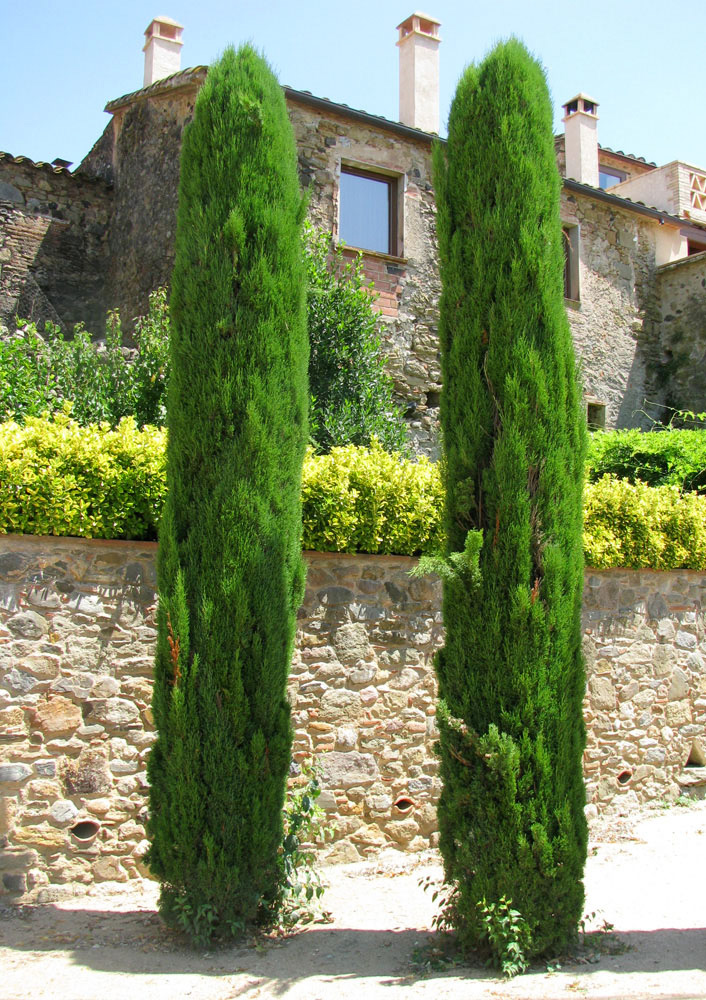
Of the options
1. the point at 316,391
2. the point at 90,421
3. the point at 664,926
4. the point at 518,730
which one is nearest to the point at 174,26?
the point at 316,391

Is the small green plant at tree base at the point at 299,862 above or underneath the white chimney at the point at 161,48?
underneath

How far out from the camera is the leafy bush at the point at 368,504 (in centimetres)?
591

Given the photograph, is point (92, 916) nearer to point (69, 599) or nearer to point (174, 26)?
point (69, 599)

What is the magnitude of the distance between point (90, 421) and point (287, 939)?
14.6 ft

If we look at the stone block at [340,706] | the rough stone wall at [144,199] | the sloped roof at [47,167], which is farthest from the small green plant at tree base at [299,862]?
the sloped roof at [47,167]

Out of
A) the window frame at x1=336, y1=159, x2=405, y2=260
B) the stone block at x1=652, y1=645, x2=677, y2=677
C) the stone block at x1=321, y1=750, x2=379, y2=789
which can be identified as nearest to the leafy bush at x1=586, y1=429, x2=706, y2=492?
the stone block at x1=652, y1=645, x2=677, y2=677

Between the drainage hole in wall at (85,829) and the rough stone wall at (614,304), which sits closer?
the drainage hole in wall at (85,829)

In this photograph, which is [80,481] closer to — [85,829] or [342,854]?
[85,829]

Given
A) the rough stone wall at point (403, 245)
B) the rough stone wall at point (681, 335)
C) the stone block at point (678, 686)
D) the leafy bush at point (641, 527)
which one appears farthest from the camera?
the rough stone wall at point (681, 335)

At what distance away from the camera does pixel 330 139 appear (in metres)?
10.8

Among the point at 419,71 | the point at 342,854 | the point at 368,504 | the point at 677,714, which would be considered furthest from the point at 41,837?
the point at 419,71

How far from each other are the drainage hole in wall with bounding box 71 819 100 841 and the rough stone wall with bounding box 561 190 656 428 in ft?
33.3

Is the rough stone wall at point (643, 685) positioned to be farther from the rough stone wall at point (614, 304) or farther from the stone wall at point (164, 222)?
the rough stone wall at point (614, 304)

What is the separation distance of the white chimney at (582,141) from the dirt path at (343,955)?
12.3m
